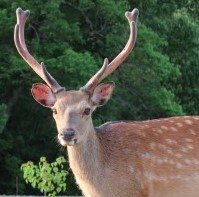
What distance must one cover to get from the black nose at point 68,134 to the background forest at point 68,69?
47.7ft

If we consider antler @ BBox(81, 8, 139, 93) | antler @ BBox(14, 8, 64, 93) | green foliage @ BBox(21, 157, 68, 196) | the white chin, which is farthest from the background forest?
the white chin

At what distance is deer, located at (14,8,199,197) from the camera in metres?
6.71

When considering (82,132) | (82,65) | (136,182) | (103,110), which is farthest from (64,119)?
(103,110)

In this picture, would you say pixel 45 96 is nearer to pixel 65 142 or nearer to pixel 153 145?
pixel 65 142

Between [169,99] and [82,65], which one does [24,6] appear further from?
[169,99]

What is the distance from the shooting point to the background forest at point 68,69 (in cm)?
2173

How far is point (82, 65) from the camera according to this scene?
2123 centimetres

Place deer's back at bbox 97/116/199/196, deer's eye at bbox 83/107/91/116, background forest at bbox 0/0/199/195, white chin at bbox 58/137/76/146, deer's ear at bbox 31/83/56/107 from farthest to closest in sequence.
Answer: background forest at bbox 0/0/199/195
deer's back at bbox 97/116/199/196
deer's ear at bbox 31/83/56/107
deer's eye at bbox 83/107/91/116
white chin at bbox 58/137/76/146

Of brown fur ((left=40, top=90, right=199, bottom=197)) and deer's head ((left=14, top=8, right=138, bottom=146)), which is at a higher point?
deer's head ((left=14, top=8, right=138, bottom=146))

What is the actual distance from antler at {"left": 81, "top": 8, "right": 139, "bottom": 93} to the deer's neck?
0.35m

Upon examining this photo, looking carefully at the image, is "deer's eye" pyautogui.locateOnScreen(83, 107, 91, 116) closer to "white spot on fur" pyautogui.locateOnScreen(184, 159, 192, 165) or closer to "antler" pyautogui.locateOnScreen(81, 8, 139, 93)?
"antler" pyautogui.locateOnScreen(81, 8, 139, 93)

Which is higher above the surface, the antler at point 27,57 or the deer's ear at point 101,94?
the antler at point 27,57

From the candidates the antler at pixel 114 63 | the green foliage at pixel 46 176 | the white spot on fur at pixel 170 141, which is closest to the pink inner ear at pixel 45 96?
the antler at pixel 114 63

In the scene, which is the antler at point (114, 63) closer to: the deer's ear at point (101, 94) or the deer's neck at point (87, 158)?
the deer's ear at point (101, 94)
